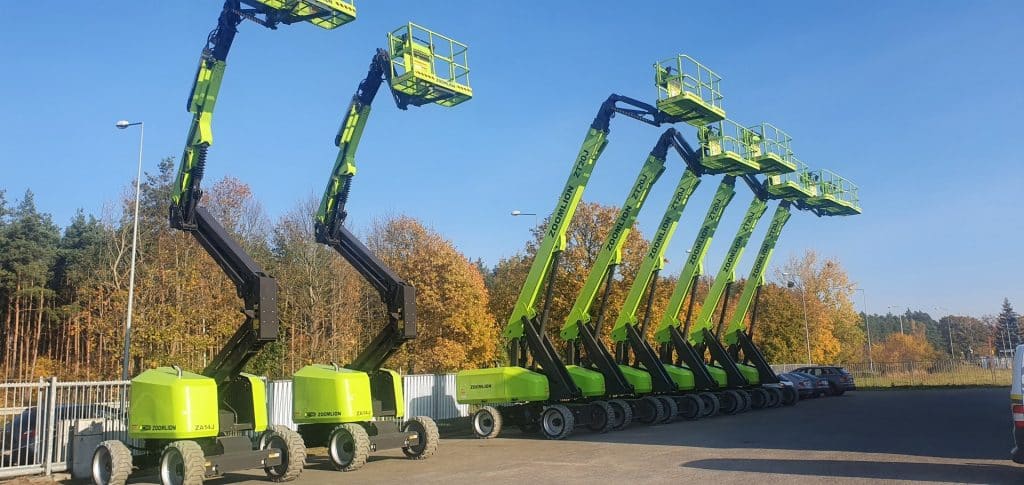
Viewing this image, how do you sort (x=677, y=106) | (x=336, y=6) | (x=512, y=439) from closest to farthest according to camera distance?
(x=336, y=6) → (x=512, y=439) → (x=677, y=106)

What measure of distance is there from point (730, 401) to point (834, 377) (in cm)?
1451

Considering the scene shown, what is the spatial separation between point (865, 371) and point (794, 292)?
15.8 metres

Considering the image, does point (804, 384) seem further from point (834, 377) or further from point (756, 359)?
point (756, 359)

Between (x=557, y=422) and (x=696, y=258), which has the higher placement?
(x=696, y=258)

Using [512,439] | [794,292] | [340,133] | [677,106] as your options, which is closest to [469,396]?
[512,439]

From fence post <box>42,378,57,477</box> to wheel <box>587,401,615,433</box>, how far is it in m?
12.6

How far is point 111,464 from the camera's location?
1180 centimetres

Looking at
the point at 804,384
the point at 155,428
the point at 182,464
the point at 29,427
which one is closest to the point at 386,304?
the point at 155,428

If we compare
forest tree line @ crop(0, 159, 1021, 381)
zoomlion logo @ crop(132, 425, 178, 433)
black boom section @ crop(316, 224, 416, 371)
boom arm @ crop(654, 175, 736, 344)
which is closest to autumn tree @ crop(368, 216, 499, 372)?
forest tree line @ crop(0, 159, 1021, 381)

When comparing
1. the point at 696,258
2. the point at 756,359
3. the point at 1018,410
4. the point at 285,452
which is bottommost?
the point at 285,452

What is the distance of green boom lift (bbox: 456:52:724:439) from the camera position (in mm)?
19888

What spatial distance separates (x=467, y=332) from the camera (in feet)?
115

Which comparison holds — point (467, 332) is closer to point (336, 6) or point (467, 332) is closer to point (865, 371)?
point (336, 6)

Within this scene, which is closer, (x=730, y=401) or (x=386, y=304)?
(x=386, y=304)
